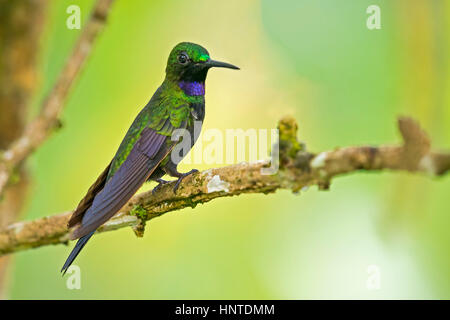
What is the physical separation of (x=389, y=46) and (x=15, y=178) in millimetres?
4885

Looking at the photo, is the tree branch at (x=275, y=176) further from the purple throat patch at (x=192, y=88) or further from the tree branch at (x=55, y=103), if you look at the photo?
the purple throat patch at (x=192, y=88)

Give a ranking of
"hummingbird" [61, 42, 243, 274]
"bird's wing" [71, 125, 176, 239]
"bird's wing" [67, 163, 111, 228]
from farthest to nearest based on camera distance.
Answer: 1. "bird's wing" [67, 163, 111, 228]
2. "hummingbird" [61, 42, 243, 274]
3. "bird's wing" [71, 125, 176, 239]

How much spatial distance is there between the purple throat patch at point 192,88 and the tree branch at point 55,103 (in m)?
0.89

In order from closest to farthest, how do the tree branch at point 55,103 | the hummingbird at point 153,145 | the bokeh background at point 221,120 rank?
1. the hummingbird at point 153,145
2. the tree branch at point 55,103
3. the bokeh background at point 221,120

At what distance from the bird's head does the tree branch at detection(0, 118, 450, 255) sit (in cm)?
111

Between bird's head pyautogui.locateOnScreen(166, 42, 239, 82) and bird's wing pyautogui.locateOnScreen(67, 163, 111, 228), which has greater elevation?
bird's head pyautogui.locateOnScreen(166, 42, 239, 82)

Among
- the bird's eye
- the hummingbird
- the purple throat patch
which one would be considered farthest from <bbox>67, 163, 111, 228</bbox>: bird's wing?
the bird's eye

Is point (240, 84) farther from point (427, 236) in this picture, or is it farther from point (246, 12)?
point (427, 236)

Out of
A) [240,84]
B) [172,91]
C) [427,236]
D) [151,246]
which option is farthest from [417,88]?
[151,246]

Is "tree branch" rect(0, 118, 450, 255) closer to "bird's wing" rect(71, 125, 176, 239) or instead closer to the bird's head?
"bird's wing" rect(71, 125, 176, 239)

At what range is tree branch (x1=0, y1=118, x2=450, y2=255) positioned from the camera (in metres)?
2.06

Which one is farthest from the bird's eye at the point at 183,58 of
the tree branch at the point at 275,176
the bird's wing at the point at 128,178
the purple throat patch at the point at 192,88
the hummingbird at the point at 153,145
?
the tree branch at the point at 275,176

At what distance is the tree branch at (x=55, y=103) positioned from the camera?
180 inches

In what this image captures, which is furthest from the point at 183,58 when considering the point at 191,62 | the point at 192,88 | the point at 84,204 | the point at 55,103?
the point at 84,204
